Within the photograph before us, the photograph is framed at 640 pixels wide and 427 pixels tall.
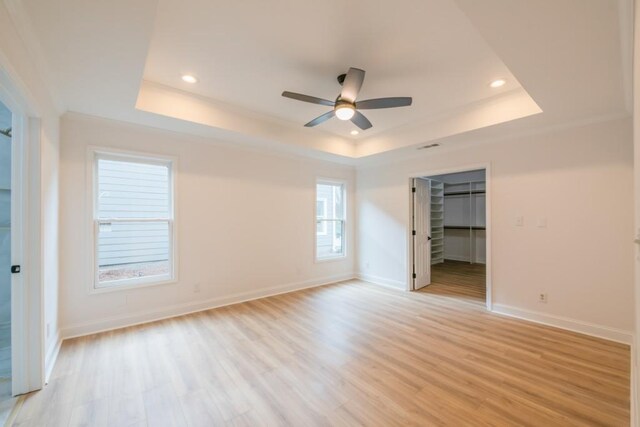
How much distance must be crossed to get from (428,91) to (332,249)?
3.58 m

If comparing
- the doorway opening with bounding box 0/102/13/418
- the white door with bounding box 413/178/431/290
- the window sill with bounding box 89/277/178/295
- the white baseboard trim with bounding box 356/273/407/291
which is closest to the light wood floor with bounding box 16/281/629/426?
the window sill with bounding box 89/277/178/295

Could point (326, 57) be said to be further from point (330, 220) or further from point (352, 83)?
point (330, 220)

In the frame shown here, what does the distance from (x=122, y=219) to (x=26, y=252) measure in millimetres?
1332

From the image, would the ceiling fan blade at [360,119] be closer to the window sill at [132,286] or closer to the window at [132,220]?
the window at [132,220]

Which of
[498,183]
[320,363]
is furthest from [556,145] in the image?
[320,363]

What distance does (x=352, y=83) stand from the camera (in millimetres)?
2402

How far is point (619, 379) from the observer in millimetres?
2221

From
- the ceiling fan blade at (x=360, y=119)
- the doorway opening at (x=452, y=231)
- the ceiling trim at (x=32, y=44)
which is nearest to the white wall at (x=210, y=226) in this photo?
the ceiling trim at (x=32, y=44)

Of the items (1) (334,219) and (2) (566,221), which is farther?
(1) (334,219)

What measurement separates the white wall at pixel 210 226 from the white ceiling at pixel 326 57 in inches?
13.3

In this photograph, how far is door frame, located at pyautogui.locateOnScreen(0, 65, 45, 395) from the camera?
6.68 feet

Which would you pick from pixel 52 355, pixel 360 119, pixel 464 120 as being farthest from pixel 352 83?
pixel 52 355

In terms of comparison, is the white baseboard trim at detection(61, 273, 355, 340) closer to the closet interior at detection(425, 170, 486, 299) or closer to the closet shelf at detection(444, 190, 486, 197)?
the closet interior at detection(425, 170, 486, 299)

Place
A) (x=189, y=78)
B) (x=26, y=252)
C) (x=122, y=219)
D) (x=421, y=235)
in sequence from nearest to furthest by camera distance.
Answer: (x=26, y=252), (x=189, y=78), (x=122, y=219), (x=421, y=235)
